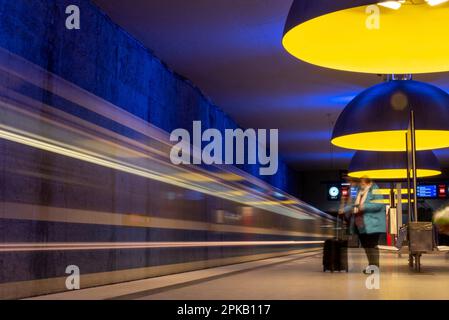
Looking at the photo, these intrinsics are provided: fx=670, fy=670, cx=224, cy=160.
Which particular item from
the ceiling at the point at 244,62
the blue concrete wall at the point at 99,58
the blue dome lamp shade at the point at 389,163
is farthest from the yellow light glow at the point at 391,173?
the blue concrete wall at the point at 99,58

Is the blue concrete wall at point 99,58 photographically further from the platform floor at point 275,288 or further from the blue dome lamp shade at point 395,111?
the blue dome lamp shade at point 395,111

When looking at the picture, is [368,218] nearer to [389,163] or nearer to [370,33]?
[370,33]

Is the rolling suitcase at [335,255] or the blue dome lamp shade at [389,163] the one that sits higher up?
the blue dome lamp shade at [389,163]

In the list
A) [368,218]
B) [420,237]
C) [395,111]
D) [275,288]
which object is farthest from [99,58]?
[420,237]

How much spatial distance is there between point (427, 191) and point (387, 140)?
2110cm

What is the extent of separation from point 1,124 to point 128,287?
387cm

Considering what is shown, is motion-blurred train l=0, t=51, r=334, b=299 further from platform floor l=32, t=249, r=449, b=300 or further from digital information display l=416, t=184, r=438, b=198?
digital information display l=416, t=184, r=438, b=198

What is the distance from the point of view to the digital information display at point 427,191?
33031mm

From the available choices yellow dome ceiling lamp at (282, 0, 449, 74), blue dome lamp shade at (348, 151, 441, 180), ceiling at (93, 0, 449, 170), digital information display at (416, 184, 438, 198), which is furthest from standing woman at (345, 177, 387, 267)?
digital information display at (416, 184, 438, 198)

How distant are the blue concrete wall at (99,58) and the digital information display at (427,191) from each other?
67.5 ft

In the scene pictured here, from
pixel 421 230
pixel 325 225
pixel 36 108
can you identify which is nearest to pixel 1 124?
pixel 36 108

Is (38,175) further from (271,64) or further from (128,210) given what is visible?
Answer: (271,64)

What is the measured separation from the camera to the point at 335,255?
486 inches

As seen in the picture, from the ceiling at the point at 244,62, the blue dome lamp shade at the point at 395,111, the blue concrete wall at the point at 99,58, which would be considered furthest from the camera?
the blue dome lamp shade at the point at 395,111
